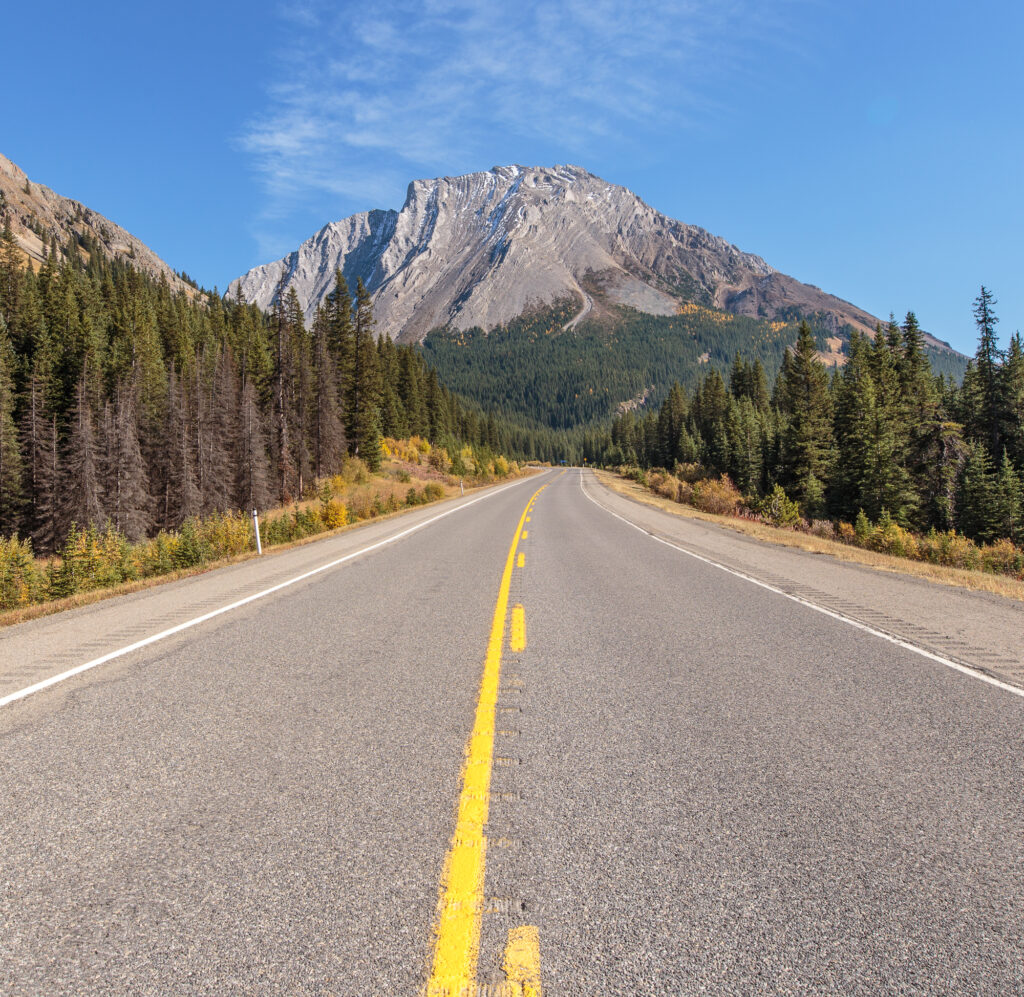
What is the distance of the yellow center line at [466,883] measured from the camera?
1.79 m

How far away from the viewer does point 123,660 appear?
520 centimetres

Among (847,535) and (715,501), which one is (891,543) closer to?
(847,535)

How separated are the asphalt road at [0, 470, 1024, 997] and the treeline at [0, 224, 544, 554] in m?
34.5

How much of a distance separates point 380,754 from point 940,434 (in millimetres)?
42195

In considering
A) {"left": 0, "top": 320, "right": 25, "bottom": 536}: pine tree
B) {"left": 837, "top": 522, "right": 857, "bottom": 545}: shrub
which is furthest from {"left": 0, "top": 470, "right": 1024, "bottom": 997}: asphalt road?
{"left": 0, "top": 320, "right": 25, "bottom": 536}: pine tree

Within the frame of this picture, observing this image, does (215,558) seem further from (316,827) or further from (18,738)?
(316,827)

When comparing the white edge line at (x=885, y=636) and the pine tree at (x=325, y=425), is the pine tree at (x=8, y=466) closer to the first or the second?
the pine tree at (x=325, y=425)

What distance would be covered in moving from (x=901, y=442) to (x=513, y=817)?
3992cm

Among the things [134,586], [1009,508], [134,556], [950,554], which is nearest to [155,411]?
[134,556]

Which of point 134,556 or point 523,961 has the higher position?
point 523,961

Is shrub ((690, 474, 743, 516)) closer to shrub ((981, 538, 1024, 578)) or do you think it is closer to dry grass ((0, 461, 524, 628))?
shrub ((981, 538, 1024, 578))

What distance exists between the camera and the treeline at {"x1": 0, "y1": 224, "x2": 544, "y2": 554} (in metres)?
35.9

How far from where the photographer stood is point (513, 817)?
2686 mm

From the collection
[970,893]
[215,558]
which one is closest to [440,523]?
[215,558]
